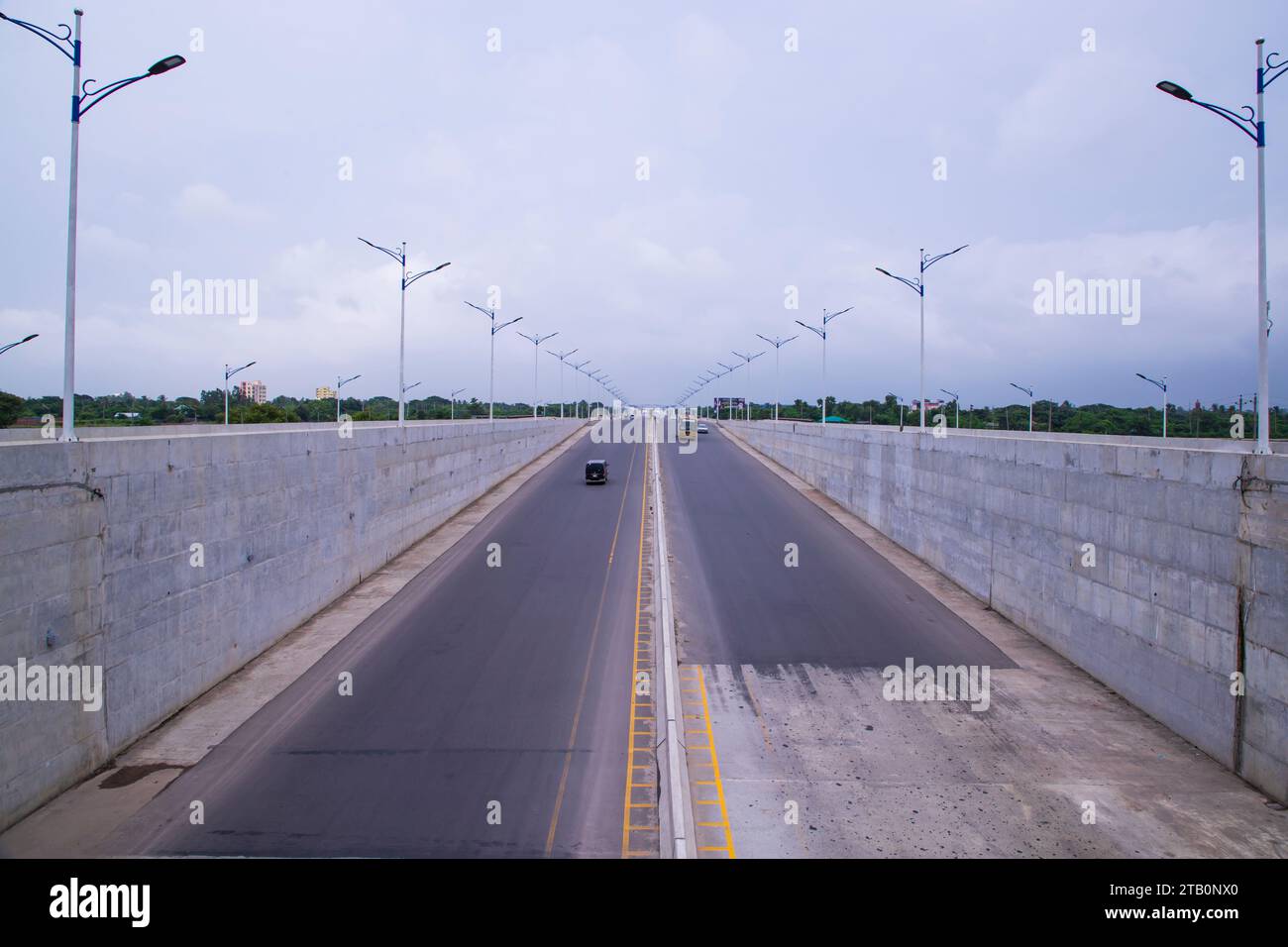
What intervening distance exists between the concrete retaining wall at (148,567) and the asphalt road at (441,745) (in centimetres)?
171

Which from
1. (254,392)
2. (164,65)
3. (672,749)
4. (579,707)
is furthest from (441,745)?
(254,392)

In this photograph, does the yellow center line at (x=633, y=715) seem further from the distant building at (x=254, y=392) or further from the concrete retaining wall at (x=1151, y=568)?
the distant building at (x=254, y=392)

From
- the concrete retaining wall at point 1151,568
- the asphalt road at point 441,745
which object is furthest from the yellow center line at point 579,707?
the concrete retaining wall at point 1151,568

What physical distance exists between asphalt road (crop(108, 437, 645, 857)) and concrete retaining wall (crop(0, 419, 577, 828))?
1.71 metres

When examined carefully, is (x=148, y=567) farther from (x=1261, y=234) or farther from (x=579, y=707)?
(x=1261, y=234)

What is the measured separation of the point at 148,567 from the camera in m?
14.8

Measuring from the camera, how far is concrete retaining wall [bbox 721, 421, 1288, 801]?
12711mm

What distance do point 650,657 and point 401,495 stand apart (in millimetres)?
15943

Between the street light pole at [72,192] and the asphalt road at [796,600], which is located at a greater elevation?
the street light pole at [72,192]

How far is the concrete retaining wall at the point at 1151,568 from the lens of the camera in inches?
500

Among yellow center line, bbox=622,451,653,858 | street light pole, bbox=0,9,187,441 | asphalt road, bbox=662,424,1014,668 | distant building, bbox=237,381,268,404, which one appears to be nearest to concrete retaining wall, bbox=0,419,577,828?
street light pole, bbox=0,9,187,441

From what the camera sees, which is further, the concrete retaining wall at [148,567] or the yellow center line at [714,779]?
the concrete retaining wall at [148,567]
